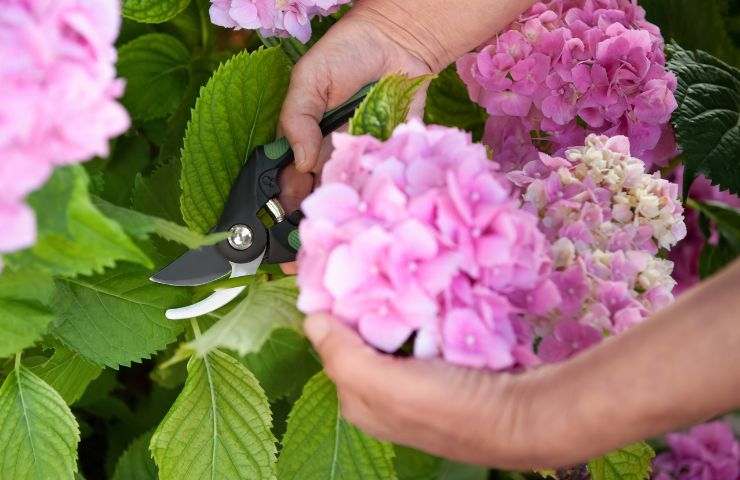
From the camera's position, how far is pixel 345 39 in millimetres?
887

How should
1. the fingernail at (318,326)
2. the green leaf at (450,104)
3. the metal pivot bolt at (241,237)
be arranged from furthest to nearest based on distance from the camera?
the green leaf at (450,104), the metal pivot bolt at (241,237), the fingernail at (318,326)

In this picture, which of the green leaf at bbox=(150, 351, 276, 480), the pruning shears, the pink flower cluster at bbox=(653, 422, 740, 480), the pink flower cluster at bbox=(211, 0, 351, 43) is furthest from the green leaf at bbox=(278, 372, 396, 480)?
the pink flower cluster at bbox=(653, 422, 740, 480)

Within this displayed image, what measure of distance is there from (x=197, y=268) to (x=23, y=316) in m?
0.16

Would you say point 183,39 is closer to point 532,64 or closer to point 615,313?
point 532,64

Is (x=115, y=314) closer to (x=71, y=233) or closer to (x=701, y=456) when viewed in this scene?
(x=71, y=233)

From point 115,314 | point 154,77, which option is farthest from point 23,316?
point 154,77

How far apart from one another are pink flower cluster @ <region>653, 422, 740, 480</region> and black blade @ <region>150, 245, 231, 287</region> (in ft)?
2.50

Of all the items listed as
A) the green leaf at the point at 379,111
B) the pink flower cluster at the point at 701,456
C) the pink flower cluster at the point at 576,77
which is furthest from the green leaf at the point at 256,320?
the pink flower cluster at the point at 701,456

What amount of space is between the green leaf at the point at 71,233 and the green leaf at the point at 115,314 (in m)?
0.28

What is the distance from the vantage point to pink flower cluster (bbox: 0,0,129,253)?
0.46 m

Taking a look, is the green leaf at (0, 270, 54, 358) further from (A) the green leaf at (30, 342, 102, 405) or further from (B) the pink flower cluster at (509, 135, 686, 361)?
(B) the pink flower cluster at (509, 135, 686, 361)

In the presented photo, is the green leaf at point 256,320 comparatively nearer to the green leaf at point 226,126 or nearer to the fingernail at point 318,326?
the fingernail at point 318,326

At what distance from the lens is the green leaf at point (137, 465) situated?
115 centimetres

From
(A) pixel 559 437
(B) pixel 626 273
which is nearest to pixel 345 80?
(B) pixel 626 273
